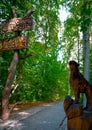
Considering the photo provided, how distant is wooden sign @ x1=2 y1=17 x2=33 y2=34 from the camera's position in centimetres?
1159

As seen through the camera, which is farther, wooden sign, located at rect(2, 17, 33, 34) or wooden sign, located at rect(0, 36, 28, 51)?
wooden sign, located at rect(2, 17, 33, 34)

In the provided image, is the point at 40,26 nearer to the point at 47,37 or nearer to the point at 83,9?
the point at 47,37

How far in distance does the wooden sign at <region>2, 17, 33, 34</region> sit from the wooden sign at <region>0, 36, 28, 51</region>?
0.53 m

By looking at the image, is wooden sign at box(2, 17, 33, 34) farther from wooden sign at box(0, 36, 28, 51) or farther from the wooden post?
wooden sign at box(0, 36, 28, 51)

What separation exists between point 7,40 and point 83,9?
21.1 feet

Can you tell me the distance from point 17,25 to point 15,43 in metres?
0.83

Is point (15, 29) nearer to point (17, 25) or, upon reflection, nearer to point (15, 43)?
point (17, 25)

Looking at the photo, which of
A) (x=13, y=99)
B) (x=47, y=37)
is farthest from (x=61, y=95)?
(x=13, y=99)

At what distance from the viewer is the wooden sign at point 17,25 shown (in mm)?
11586

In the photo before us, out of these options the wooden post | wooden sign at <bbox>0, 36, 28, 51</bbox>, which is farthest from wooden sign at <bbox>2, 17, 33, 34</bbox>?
wooden sign at <bbox>0, 36, 28, 51</bbox>

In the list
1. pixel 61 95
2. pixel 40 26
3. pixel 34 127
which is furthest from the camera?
pixel 61 95

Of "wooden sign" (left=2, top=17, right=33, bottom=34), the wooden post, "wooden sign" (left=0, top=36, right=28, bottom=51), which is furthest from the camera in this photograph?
"wooden sign" (left=2, top=17, right=33, bottom=34)

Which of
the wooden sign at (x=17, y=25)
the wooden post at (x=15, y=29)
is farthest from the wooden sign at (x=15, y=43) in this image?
the wooden sign at (x=17, y=25)

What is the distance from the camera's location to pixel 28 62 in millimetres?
20875
